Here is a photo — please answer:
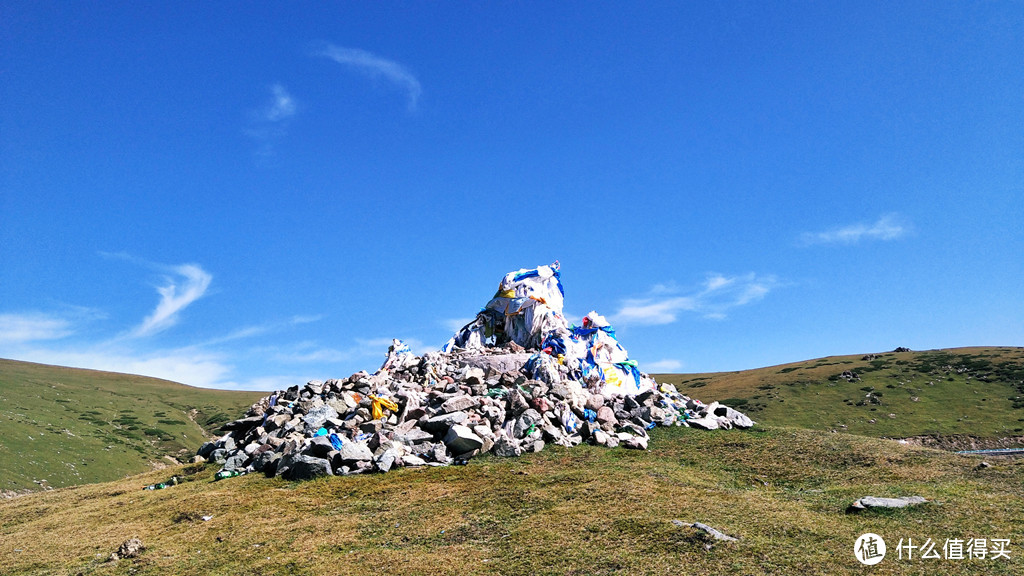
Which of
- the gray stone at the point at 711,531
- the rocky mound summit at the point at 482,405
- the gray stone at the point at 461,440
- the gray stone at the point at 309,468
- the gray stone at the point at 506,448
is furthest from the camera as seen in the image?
the rocky mound summit at the point at 482,405

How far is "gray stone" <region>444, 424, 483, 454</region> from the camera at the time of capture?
2191cm

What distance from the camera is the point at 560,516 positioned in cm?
1524

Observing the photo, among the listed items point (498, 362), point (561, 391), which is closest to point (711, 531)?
point (561, 391)

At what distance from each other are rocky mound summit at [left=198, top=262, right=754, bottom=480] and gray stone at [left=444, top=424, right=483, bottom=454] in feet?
0.14

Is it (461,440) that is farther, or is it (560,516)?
(461,440)

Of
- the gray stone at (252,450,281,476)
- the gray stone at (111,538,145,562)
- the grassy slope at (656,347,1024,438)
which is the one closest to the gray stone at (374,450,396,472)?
the gray stone at (252,450,281,476)

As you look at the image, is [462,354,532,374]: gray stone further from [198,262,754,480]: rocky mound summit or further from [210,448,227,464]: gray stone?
[210,448,227,464]: gray stone

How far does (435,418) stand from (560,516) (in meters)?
9.27

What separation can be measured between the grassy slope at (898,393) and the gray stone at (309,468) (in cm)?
4698

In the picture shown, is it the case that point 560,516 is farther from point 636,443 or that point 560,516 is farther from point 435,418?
point 435,418

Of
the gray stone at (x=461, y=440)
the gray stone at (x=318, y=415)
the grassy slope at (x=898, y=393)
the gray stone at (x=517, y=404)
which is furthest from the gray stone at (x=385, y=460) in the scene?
the grassy slope at (x=898, y=393)

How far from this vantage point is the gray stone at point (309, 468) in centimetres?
2077

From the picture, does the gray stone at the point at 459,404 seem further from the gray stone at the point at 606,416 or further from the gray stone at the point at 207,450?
the gray stone at the point at 207,450

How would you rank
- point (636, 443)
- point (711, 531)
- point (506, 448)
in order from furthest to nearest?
point (636, 443), point (506, 448), point (711, 531)
